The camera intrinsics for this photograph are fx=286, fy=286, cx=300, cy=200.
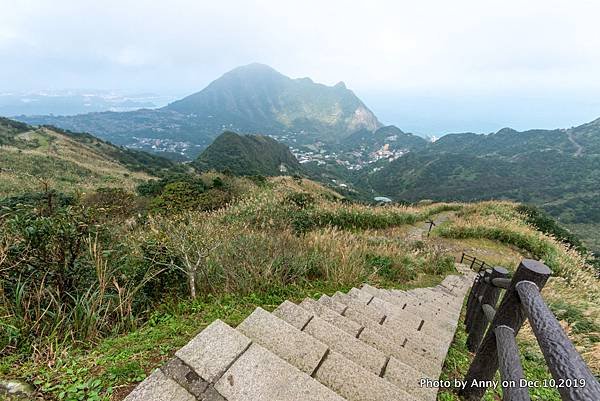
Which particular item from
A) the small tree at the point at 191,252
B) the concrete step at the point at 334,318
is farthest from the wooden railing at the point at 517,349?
the small tree at the point at 191,252

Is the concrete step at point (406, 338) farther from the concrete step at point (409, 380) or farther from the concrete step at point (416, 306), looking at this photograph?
the concrete step at point (416, 306)

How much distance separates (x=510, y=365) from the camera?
1.30 m

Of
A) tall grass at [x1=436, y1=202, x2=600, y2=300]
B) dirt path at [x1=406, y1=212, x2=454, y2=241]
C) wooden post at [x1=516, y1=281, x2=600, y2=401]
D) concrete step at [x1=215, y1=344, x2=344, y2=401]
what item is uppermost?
wooden post at [x1=516, y1=281, x2=600, y2=401]

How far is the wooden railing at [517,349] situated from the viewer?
80 centimetres

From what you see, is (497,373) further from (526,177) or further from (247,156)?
(526,177)

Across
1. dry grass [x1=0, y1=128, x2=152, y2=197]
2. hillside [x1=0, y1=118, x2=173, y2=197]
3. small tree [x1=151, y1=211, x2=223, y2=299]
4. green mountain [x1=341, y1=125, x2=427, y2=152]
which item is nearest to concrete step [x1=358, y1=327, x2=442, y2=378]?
small tree [x1=151, y1=211, x2=223, y2=299]

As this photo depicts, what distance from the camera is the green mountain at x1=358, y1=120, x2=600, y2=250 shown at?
6469 centimetres

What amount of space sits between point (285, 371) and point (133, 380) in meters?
0.90

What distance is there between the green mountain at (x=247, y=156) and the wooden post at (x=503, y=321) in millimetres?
62875

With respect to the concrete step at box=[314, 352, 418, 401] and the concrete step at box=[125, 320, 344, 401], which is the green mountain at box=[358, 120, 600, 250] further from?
the concrete step at box=[125, 320, 344, 401]

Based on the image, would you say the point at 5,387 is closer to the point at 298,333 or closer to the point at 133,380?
the point at 133,380

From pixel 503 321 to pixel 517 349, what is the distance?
0.89 feet

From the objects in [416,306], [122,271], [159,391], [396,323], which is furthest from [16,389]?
[416,306]

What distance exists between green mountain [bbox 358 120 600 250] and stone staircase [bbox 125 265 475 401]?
210 feet
